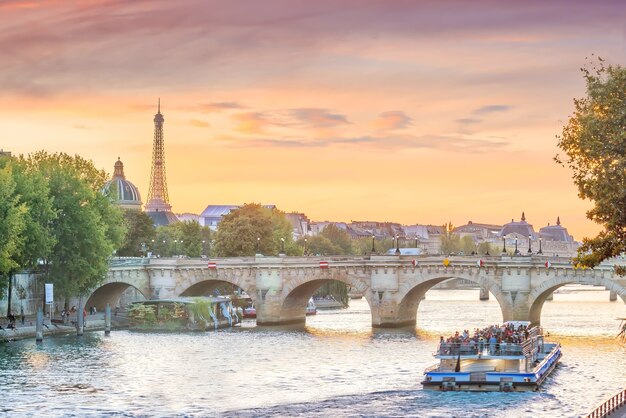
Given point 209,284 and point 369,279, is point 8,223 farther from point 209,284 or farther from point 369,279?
point 209,284

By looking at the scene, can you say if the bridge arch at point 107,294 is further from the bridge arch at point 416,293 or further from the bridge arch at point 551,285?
the bridge arch at point 551,285

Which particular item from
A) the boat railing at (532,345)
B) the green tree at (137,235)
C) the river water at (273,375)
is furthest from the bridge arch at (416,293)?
the green tree at (137,235)

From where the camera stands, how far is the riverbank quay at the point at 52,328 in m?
91.2

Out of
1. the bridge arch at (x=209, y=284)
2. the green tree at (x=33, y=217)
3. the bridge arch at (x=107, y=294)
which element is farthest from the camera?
the bridge arch at (x=107, y=294)

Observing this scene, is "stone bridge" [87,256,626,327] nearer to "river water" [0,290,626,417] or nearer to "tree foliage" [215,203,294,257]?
"river water" [0,290,626,417]

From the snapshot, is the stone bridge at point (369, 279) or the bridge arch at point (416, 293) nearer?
the stone bridge at point (369, 279)

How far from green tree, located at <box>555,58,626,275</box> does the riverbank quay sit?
5792cm

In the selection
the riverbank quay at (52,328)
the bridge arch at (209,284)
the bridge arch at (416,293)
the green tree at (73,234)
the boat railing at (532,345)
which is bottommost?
the boat railing at (532,345)

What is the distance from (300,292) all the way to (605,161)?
250 feet

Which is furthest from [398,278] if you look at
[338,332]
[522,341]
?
[522,341]

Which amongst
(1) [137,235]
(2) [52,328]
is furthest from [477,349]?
(1) [137,235]

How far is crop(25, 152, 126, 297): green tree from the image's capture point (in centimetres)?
10212

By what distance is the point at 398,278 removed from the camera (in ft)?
354

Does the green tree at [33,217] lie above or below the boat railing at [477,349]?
above
